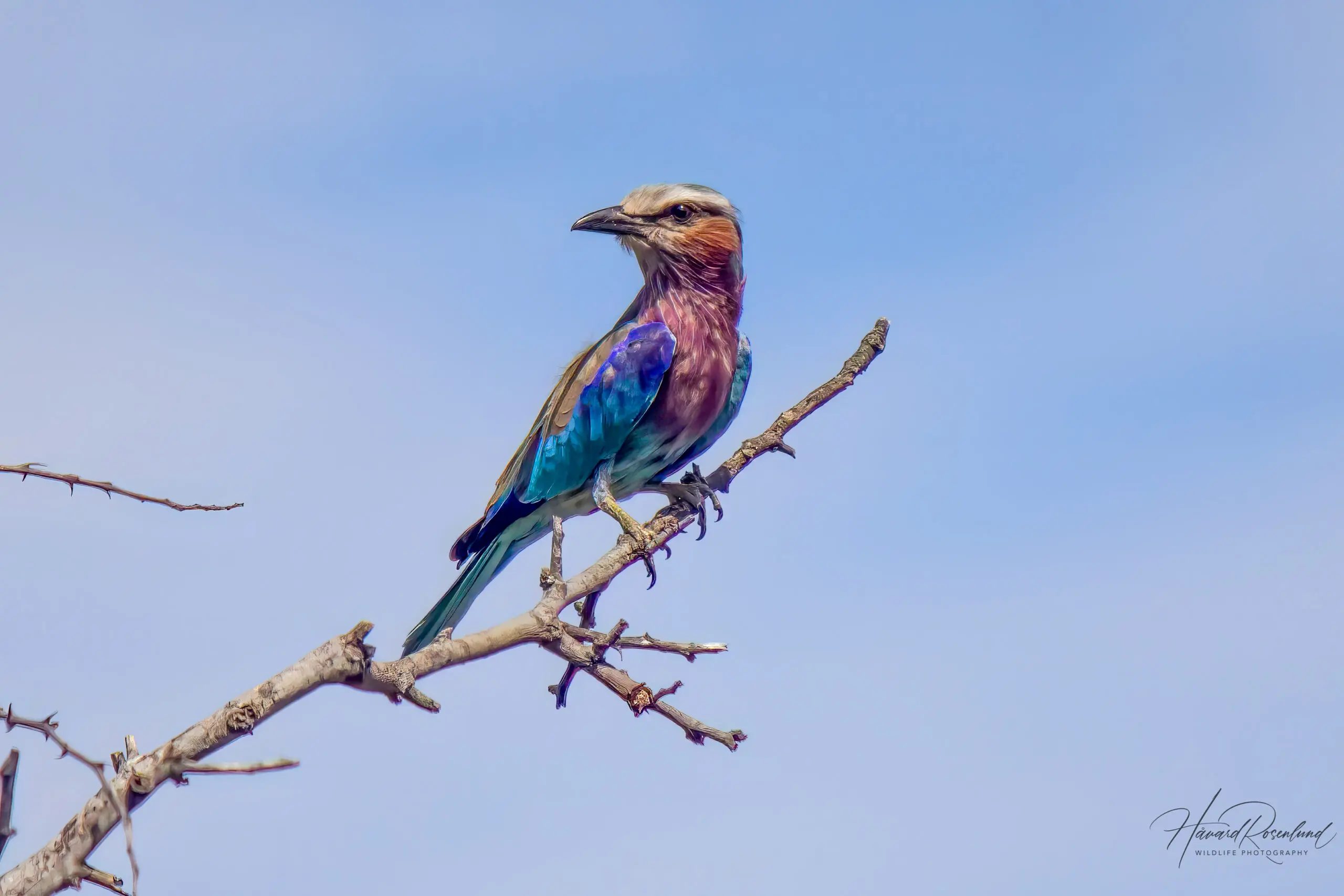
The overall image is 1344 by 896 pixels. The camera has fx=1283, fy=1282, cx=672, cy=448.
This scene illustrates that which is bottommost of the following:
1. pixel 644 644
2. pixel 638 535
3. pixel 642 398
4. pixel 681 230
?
pixel 644 644

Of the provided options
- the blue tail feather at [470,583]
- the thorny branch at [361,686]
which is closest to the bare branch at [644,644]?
the thorny branch at [361,686]

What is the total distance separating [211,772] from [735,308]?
5327 millimetres

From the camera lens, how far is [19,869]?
144 inches

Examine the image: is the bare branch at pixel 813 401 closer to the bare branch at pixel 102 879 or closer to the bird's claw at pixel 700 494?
the bird's claw at pixel 700 494

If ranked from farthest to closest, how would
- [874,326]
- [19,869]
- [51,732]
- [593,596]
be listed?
[874,326] < [593,596] < [19,869] < [51,732]

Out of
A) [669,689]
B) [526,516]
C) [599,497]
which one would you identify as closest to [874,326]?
[599,497]

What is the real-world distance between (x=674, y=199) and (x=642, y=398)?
142 cm

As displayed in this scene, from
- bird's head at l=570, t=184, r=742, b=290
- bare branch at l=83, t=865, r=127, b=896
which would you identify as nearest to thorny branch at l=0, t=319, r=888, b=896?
bare branch at l=83, t=865, r=127, b=896

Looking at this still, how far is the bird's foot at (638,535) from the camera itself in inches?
258

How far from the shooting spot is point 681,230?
817cm

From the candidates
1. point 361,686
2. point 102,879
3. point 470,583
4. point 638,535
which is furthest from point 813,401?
point 102,879

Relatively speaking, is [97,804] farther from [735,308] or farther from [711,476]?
[735,308]

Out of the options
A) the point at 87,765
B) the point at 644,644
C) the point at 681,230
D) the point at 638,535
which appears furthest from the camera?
the point at 681,230

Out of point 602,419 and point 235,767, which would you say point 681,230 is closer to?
point 602,419
